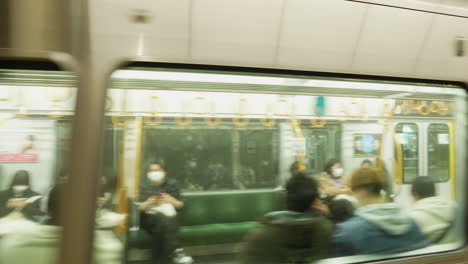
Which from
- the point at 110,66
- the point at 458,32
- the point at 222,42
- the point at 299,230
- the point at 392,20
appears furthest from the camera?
the point at 458,32

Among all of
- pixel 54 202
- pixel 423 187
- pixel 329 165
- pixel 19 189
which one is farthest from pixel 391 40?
pixel 19 189

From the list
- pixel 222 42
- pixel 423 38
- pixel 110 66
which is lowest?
pixel 110 66

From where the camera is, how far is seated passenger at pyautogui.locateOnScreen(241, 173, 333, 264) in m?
2.14

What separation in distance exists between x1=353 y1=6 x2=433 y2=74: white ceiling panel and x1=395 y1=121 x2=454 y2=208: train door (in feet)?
1.31

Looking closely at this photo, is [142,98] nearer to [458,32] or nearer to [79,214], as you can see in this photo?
[79,214]

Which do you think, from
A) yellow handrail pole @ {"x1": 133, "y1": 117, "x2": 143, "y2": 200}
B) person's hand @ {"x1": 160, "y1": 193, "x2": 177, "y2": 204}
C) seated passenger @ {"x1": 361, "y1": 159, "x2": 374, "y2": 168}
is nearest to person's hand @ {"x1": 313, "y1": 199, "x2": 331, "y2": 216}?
seated passenger @ {"x1": 361, "y1": 159, "x2": 374, "y2": 168}

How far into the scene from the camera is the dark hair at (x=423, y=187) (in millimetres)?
2635

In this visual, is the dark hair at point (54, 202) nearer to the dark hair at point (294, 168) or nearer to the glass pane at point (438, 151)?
the dark hair at point (294, 168)

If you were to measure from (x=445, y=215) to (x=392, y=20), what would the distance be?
4.34 feet

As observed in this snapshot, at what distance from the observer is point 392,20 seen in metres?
2.46

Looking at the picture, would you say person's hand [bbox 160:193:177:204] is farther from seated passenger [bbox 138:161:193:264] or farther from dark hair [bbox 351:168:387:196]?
dark hair [bbox 351:168:387:196]

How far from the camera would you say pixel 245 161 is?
213 cm

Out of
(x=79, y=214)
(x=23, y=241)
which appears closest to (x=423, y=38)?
(x=79, y=214)

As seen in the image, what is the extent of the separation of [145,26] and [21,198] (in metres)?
0.93
